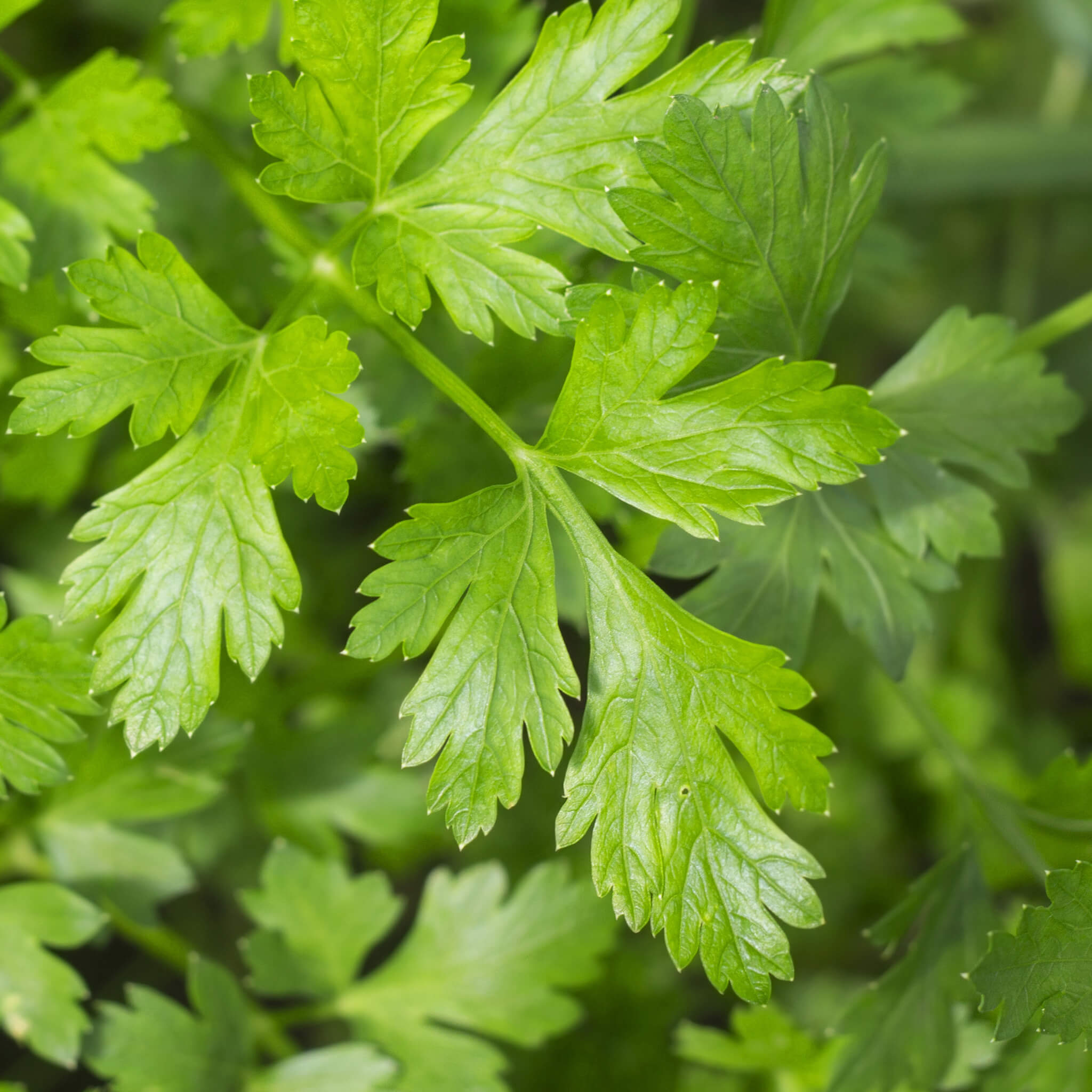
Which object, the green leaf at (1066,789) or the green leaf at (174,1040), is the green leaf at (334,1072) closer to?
the green leaf at (174,1040)

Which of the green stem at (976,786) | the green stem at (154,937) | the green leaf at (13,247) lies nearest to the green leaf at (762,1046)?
the green stem at (976,786)

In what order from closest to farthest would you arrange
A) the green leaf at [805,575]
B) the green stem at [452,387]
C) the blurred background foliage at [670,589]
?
the green stem at [452,387], the green leaf at [805,575], the blurred background foliage at [670,589]

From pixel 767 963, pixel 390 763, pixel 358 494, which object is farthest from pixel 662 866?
pixel 358 494

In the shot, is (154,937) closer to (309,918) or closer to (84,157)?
(309,918)

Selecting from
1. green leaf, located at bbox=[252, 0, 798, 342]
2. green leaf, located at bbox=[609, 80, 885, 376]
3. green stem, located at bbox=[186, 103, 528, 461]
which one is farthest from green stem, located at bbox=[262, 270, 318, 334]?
green leaf, located at bbox=[609, 80, 885, 376]

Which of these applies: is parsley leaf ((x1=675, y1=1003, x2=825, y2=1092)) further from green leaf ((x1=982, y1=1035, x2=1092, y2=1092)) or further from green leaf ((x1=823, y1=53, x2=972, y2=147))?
green leaf ((x1=823, y1=53, x2=972, y2=147))
